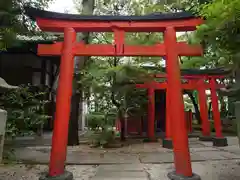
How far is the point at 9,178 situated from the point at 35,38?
6487 millimetres

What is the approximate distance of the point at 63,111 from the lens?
514cm

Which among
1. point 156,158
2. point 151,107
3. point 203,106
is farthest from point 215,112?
point 156,158

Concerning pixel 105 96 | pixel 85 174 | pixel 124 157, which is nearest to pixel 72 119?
pixel 105 96

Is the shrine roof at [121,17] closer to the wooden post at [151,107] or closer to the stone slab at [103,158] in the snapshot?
the stone slab at [103,158]

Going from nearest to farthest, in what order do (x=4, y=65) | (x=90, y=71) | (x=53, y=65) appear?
(x=90, y=71)
(x=4, y=65)
(x=53, y=65)

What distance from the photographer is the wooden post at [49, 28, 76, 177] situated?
16.4 ft

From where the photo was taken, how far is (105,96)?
32.6 ft

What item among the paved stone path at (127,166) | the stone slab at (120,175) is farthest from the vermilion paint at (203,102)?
the stone slab at (120,175)

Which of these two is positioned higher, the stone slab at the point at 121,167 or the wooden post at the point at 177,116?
the wooden post at the point at 177,116

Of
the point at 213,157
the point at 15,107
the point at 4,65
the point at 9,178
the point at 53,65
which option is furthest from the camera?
the point at 53,65

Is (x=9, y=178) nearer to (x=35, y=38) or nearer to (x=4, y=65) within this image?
(x=35, y=38)

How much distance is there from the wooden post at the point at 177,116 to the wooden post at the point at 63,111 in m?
2.04

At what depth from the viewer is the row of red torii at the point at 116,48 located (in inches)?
200

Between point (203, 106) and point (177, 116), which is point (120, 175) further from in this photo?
point (203, 106)
